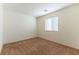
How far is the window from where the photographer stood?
1.56m

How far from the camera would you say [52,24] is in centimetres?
158

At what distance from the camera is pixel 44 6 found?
4.87 ft

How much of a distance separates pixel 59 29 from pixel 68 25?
5.4 inches

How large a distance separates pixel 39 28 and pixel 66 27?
39 cm

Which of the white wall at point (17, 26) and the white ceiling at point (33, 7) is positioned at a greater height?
the white ceiling at point (33, 7)

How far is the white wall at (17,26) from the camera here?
145 centimetres

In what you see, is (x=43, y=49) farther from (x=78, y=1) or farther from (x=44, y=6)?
(x=78, y=1)

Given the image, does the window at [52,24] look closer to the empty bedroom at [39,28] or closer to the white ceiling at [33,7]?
the empty bedroom at [39,28]

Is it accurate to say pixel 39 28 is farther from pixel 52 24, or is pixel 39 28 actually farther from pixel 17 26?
pixel 17 26

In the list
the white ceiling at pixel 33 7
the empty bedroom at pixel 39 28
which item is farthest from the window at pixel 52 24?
the white ceiling at pixel 33 7

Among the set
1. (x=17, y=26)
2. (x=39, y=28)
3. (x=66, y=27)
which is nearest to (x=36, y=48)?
(x=39, y=28)

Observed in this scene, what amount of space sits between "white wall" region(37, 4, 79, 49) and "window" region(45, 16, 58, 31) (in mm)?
47

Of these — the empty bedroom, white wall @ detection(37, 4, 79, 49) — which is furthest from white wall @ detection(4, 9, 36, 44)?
white wall @ detection(37, 4, 79, 49)

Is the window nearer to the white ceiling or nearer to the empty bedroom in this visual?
the empty bedroom
